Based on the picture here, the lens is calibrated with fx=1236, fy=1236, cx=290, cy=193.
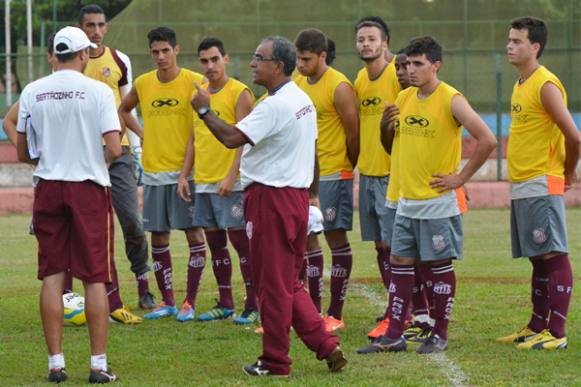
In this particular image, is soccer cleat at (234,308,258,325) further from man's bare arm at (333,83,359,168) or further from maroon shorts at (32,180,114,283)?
maroon shorts at (32,180,114,283)

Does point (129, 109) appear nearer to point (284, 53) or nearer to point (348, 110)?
point (348, 110)

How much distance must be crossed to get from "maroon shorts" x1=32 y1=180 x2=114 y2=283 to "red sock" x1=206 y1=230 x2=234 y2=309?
8.97ft

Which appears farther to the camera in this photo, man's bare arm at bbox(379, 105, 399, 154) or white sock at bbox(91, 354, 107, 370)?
man's bare arm at bbox(379, 105, 399, 154)

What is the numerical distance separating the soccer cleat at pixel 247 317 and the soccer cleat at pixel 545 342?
94.6 inches

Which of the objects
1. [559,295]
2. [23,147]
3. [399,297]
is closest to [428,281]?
[399,297]

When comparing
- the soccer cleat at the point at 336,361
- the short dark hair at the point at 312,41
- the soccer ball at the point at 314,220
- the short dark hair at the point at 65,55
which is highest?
the short dark hair at the point at 312,41

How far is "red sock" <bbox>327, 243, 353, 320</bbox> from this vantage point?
10.2m

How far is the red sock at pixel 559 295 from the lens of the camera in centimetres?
913

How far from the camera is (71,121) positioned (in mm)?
7844

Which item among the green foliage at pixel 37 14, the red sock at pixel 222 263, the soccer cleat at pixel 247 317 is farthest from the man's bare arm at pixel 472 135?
the green foliage at pixel 37 14

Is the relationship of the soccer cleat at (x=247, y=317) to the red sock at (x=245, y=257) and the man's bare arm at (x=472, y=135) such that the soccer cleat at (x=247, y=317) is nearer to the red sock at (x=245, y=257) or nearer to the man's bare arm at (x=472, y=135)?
the red sock at (x=245, y=257)

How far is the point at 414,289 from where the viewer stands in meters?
9.70

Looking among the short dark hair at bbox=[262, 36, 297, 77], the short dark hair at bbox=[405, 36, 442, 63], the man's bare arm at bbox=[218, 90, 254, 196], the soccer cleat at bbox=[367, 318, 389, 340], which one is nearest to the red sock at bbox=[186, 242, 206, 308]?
the man's bare arm at bbox=[218, 90, 254, 196]

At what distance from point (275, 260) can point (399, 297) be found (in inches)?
53.1
